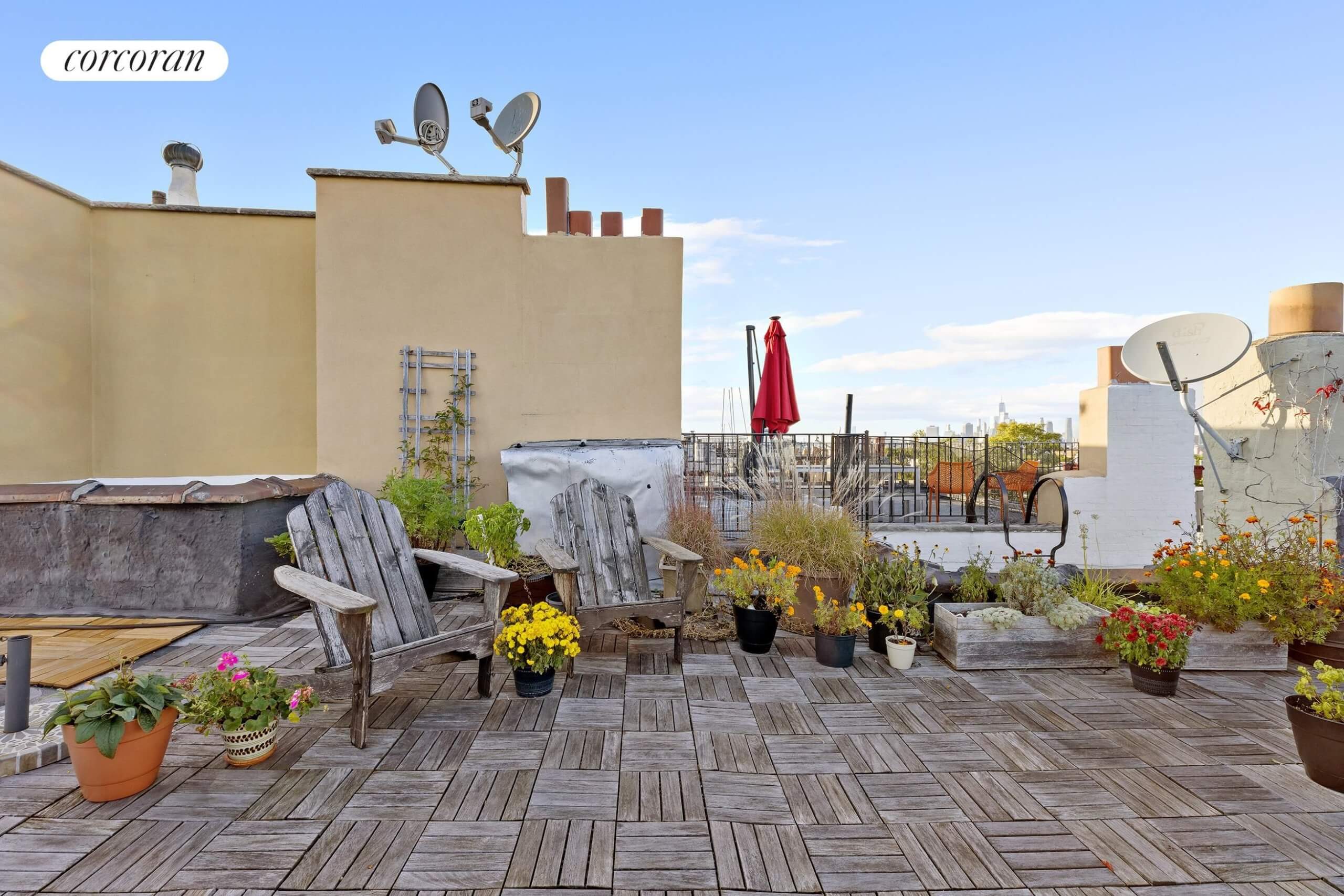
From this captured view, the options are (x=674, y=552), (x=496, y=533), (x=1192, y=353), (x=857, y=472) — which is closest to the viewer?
(x=674, y=552)

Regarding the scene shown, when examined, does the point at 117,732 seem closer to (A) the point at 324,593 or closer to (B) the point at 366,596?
(A) the point at 324,593

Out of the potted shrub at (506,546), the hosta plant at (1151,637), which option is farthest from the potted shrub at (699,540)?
the hosta plant at (1151,637)

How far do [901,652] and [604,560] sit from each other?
5.13 ft

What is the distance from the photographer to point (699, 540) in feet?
13.1

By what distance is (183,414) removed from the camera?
5.70 meters

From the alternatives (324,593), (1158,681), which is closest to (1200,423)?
(1158,681)

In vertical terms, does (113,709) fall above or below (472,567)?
below

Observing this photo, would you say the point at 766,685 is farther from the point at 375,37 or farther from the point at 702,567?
the point at 375,37

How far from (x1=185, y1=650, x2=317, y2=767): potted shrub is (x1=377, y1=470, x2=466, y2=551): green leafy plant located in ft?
7.64

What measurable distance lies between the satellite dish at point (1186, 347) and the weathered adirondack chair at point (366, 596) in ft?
15.8

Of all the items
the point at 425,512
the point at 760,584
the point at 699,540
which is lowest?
the point at 760,584

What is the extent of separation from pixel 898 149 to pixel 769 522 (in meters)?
4.58

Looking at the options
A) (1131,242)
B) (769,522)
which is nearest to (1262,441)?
(1131,242)

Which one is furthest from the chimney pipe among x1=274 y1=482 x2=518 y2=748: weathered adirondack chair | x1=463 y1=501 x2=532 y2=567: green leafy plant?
x1=274 y1=482 x2=518 y2=748: weathered adirondack chair
